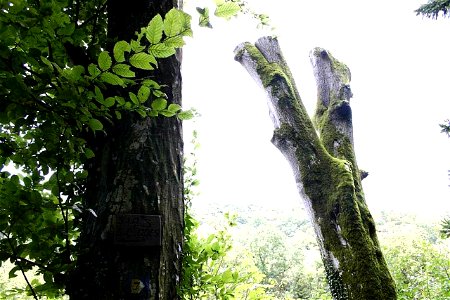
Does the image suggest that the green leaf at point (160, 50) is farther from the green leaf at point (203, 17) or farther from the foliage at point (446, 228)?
the foliage at point (446, 228)

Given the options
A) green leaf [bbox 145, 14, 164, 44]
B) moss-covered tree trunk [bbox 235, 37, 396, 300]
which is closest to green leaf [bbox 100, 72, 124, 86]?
green leaf [bbox 145, 14, 164, 44]

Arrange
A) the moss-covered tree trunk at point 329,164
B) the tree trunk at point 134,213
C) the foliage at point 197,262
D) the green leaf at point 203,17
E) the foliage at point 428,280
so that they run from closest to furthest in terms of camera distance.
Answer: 1. the green leaf at point 203,17
2. the tree trunk at point 134,213
3. the foliage at point 197,262
4. the moss-covered tree trunk at point 329,164
5. the foliage at point 428,280

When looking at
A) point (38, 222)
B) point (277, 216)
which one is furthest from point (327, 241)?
point (277, 216)

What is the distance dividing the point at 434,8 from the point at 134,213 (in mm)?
4936

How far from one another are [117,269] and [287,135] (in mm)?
2865

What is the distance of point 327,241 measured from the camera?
10.1ft

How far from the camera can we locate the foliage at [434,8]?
167 inches

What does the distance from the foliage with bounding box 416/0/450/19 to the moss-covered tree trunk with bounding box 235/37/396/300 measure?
1287 millimetres

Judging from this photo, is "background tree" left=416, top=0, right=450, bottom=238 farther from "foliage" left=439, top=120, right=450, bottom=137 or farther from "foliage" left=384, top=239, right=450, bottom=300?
"foliage" left=384, top=239, right=450, bottom=300

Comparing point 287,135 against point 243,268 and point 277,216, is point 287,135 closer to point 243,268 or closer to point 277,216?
point 243,268

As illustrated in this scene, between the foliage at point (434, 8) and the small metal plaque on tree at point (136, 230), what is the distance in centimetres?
482

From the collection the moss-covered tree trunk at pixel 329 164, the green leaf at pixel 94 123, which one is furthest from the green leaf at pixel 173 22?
the moss-covered tree trunk at pixel 329 164

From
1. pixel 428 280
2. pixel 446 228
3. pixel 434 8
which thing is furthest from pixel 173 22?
pixel 428 280

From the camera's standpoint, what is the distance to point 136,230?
1.04 meters
